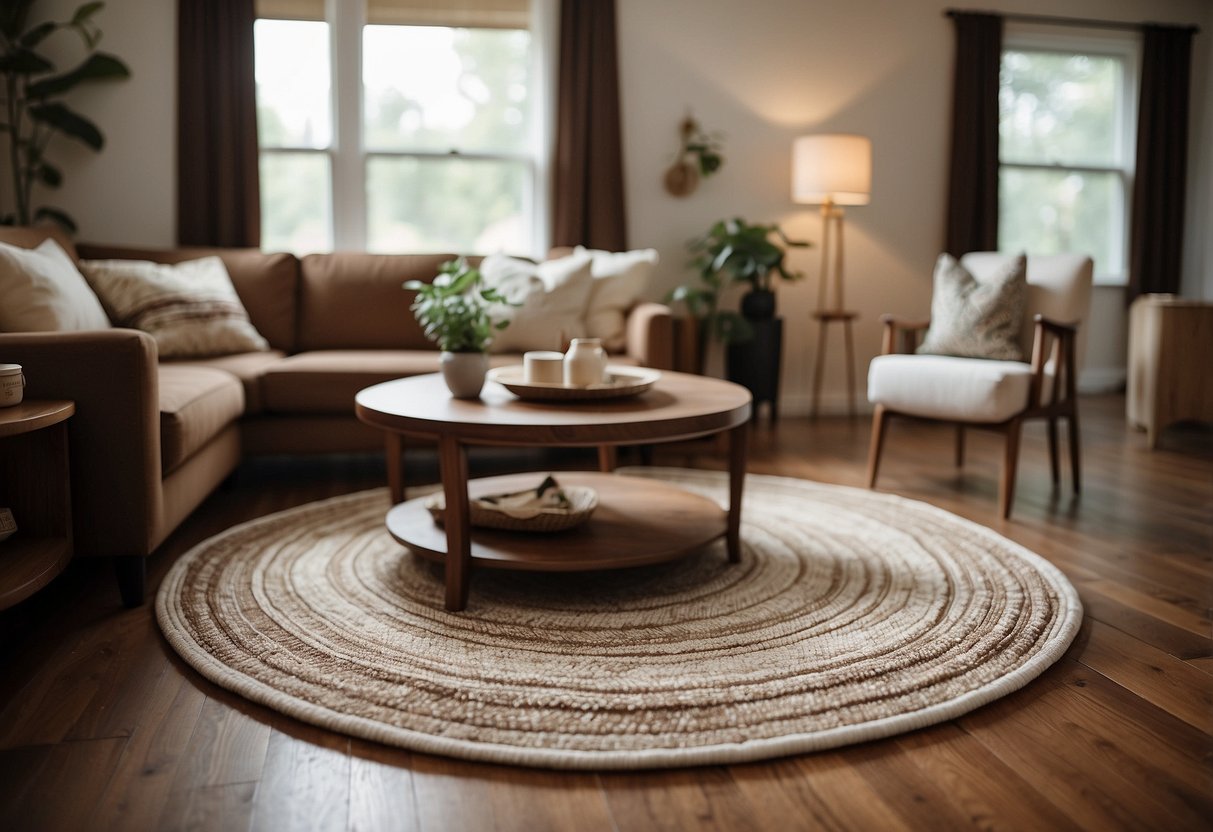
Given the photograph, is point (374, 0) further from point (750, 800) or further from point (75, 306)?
point (750, 800)

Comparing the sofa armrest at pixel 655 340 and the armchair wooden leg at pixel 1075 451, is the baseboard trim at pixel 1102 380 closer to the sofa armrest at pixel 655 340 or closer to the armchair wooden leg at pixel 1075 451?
the armchair wooden leg at pixel 1075 451

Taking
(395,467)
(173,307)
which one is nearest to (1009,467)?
(395,467)

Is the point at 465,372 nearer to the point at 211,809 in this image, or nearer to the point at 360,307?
the point at 211,809

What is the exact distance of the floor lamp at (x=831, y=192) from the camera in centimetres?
469

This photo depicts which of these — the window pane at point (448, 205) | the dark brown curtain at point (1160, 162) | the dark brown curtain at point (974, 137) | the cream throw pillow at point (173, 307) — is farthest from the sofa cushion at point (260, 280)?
the dark brown curtain at point (1160, 162)

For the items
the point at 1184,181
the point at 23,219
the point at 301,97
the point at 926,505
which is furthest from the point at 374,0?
the point at 1184,181

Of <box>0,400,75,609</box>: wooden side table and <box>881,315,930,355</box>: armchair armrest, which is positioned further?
<box>881,315,930,355</box>: armchair armrest

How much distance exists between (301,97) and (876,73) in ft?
9.60

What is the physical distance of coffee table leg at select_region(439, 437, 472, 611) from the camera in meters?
2.07

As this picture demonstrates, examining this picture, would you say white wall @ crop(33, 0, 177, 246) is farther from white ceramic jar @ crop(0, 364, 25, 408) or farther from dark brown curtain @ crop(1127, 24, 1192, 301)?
dark brown curtain @ crop(1127, 24, 1192, 301)

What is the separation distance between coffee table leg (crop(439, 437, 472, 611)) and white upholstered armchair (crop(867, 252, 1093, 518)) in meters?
1.76

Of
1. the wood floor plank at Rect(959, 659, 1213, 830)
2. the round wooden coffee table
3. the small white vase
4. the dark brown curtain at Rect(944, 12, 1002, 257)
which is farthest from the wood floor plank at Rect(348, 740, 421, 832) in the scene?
the dark brown curtain at Rect(944, 12, 1002, 257)

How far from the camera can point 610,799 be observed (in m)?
1.41

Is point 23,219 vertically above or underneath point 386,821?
above
